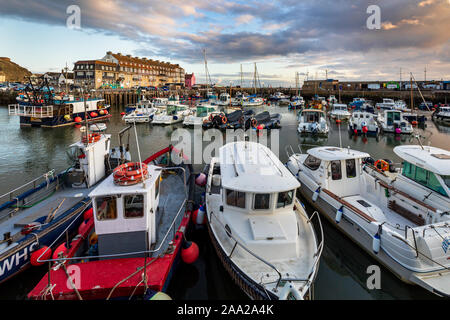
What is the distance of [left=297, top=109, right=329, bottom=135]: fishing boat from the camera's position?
2709cm

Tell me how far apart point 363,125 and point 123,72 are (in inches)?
3005

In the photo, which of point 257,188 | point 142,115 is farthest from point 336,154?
point 142,115

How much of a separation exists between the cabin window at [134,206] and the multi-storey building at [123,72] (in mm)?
62367

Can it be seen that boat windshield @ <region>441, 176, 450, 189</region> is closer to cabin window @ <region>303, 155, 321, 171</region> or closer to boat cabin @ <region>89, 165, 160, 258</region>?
cabin window @ <region>303, 155, 321, 171</region>

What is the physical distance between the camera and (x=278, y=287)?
17.7 ft

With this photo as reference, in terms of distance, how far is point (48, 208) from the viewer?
855cm

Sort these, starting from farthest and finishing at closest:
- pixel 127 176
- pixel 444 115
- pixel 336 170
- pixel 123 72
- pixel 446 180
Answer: pixel 123 72 < pixel 444 115 < pixel 336 170 < pixel 446 180 < pixel 127 176

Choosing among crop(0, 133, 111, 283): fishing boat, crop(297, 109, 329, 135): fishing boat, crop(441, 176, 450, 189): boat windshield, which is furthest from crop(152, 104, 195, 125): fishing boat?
crop(441, 176, 450, 189): boat windshield

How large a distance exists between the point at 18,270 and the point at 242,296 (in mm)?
6098

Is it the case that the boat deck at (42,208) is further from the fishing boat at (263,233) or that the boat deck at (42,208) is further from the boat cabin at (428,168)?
the boat cabin at (428,168)

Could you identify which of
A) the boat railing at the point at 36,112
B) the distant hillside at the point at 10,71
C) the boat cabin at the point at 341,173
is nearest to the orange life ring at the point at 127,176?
the boat cabin at the point at 341,173

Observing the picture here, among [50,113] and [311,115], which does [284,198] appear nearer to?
[311,115]

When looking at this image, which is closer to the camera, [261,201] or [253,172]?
[261,201]
